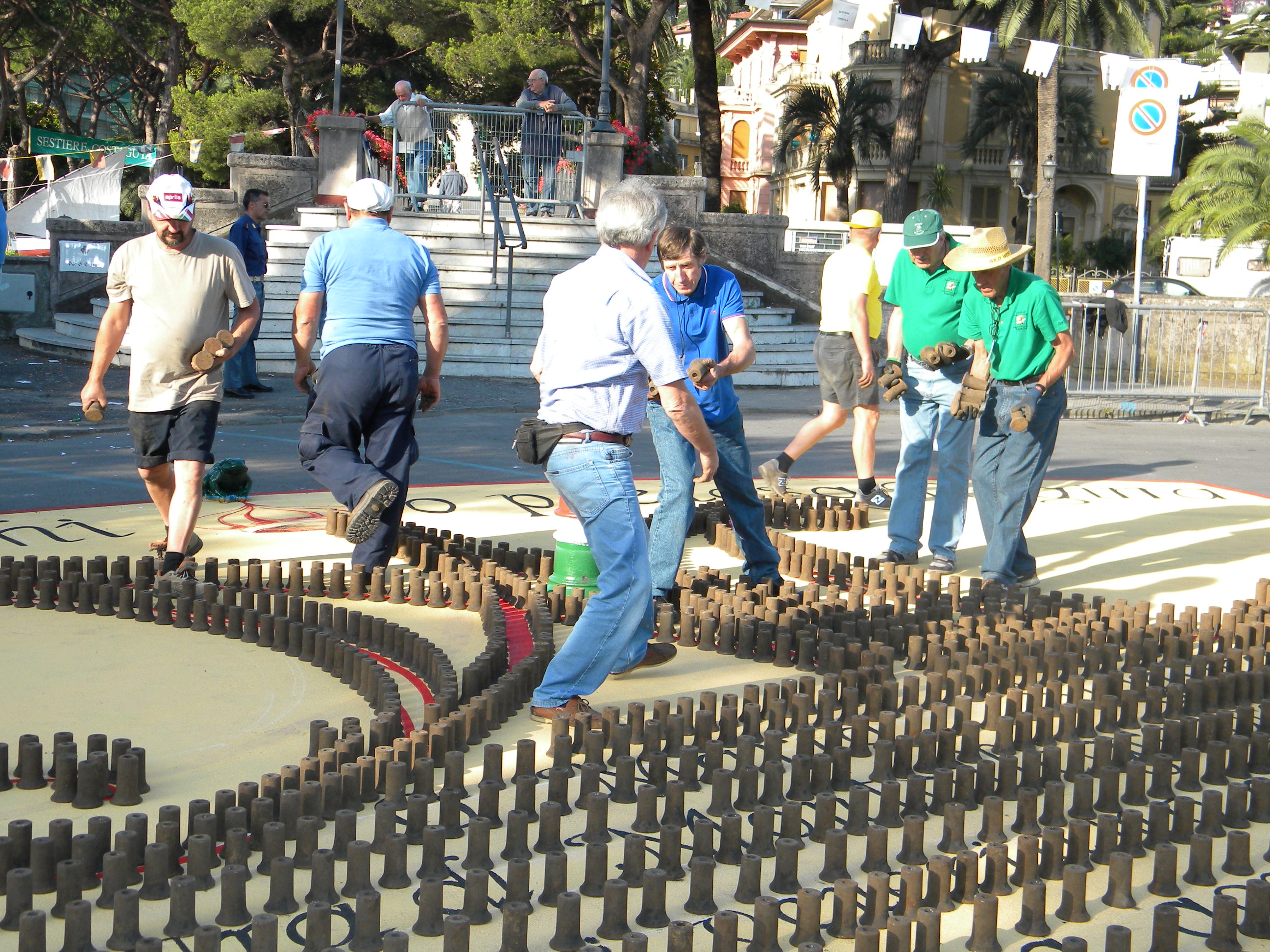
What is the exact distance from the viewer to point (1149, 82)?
56.6ft

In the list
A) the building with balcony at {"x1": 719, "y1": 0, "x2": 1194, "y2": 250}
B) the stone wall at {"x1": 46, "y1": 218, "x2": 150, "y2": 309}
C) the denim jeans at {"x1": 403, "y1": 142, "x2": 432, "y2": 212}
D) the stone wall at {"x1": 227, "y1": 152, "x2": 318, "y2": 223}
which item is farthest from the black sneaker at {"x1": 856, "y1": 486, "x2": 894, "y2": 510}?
the building with balcony at {"x1": 719, "y1": 0, "x2": 1194, "y2": 250}

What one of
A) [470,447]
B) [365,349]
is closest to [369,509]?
[365,349]

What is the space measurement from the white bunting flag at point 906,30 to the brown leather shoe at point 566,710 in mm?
17703

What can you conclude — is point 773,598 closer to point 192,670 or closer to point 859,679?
point 859,679

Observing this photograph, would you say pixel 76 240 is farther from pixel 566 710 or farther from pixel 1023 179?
pixel 1023 179

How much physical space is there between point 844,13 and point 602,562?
18.2 metres

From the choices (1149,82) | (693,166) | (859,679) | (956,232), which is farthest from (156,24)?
(693,166)

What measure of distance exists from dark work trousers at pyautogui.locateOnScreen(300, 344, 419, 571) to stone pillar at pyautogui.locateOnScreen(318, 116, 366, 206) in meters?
15.6

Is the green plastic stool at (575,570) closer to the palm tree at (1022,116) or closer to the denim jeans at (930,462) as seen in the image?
the denim jeans at (930,462)

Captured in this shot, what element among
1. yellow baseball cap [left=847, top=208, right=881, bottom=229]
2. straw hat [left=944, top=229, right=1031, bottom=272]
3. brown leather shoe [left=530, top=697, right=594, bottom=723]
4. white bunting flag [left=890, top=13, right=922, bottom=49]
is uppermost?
white bunting flag [left=890, top=13, right=922, bottom=49]

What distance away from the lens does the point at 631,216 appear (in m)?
4.57

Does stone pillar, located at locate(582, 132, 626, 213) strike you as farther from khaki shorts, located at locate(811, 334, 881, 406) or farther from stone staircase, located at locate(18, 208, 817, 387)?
khaki shorts, located at locate(811, 334, 881, 406)

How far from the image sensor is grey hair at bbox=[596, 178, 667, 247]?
180 inches

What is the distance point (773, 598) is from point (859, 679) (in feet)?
4.06
